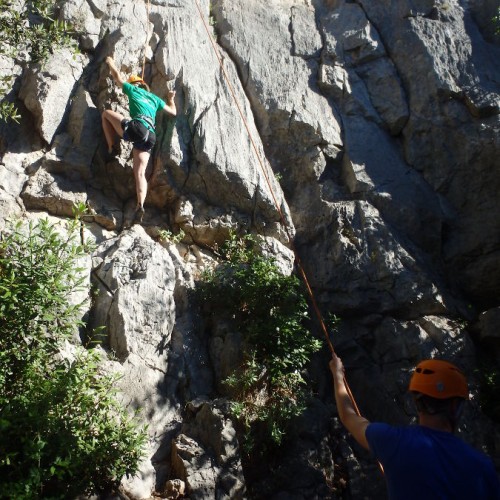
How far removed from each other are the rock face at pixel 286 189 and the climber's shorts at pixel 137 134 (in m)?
0.51

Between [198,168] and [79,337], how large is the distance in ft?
10.0

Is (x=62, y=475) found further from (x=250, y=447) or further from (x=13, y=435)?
(x=250, y=447)

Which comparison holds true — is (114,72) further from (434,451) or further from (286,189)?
(434,451)

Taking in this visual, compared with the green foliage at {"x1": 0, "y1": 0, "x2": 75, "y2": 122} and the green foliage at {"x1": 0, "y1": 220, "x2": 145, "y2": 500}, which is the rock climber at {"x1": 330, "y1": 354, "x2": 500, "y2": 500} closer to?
the green foliage at {"x1": 0, "y1": 220, "x2": 145, "y2": 500}

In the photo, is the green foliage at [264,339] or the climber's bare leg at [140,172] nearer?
the green foliage at [264,339]

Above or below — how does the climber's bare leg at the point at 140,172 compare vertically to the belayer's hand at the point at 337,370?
above

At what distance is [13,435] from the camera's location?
498 cm

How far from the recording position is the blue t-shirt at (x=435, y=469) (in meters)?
2.48

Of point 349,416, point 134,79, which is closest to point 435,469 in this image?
point 349,416

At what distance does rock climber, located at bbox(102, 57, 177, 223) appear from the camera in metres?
7.54

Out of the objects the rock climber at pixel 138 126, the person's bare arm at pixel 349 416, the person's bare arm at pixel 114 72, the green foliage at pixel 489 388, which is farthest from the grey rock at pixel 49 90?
the green foliage at pixel 489 388

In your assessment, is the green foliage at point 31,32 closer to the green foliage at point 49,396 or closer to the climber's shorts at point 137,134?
the climber's shorts at point 137,134

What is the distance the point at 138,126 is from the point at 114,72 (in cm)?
116

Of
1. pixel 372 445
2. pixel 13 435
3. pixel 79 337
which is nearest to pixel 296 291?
pixel 79 337
